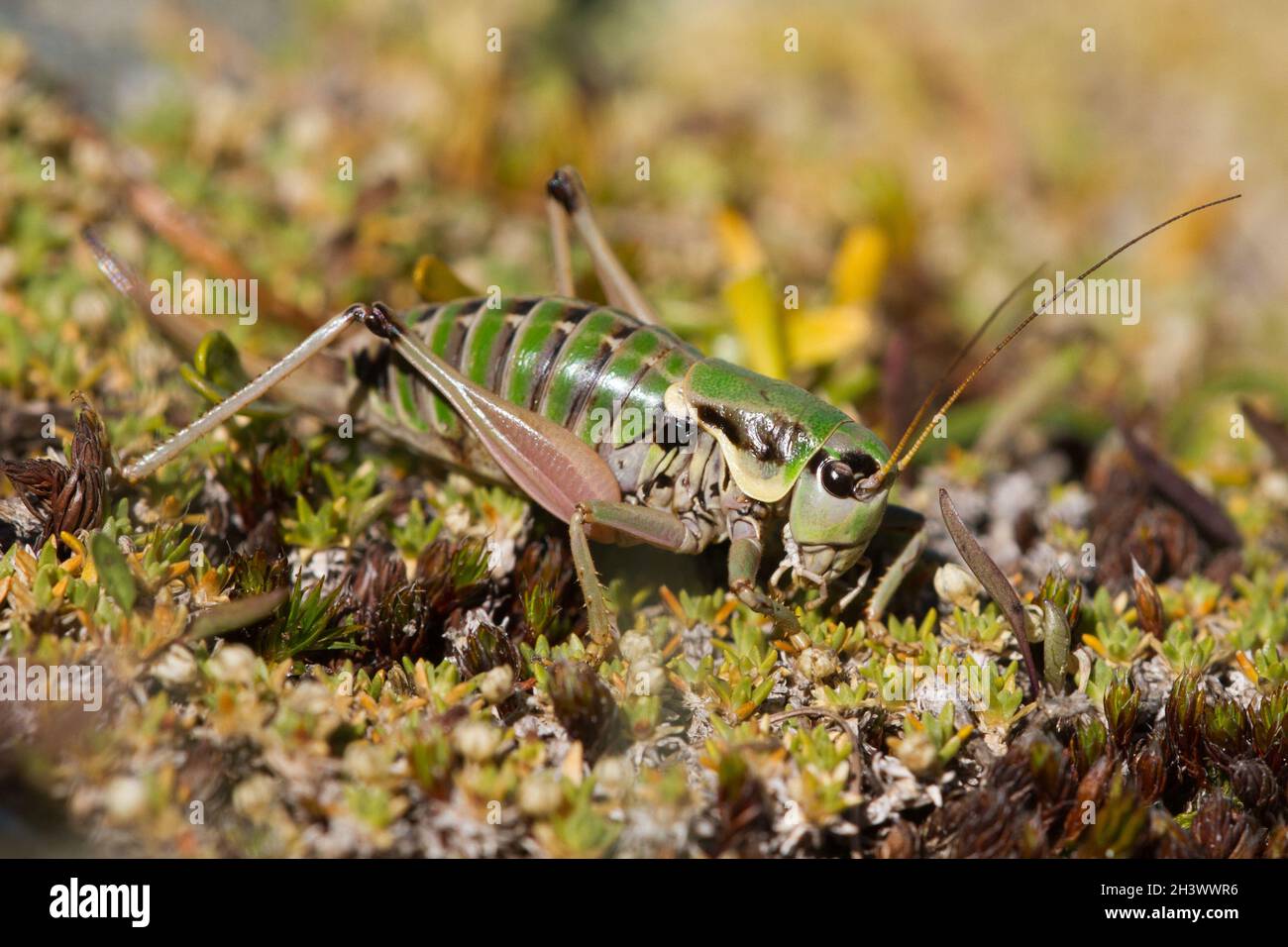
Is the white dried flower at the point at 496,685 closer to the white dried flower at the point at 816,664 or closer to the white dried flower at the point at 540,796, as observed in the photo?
the white dried flower at the point at 540,796

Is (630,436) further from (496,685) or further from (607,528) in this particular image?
(496,685)

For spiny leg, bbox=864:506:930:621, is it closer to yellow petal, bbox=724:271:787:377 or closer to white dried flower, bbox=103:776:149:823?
yellow petal, bbox=724:271:787:377

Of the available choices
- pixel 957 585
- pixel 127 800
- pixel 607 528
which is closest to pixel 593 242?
pixel 607 528

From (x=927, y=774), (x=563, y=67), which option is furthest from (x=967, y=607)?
(x=563, y=67)

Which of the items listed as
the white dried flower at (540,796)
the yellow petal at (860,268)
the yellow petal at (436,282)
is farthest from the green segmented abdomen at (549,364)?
the yellow petal at (860,268)

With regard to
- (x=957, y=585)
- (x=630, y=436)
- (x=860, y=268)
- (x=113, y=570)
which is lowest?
(x=957, y=585)

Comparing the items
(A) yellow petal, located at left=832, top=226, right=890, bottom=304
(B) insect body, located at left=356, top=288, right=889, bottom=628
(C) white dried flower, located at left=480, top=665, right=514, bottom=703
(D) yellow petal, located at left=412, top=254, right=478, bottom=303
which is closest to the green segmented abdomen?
(B) insect body, located at left=356, top=288, right=889, bottom=628
